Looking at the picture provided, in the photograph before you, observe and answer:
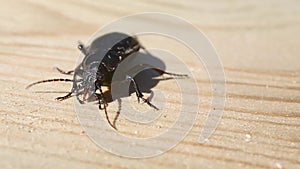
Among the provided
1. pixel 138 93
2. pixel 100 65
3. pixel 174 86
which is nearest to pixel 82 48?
pixel 100 65

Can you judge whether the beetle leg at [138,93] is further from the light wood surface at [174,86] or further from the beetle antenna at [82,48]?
the beetle antenna at [82,48]

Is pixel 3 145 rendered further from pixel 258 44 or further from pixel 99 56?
pixel 258 44

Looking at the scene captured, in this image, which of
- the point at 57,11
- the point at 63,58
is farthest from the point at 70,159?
the point at 57,11

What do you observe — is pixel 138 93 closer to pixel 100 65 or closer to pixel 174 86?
pixel 174 86

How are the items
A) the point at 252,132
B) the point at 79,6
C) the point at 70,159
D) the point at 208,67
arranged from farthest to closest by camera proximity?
the point at 79,6 < the point at 208,67 < the point at 252,132 < the point at 70,159

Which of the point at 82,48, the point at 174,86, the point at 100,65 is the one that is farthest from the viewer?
the point at 100,65

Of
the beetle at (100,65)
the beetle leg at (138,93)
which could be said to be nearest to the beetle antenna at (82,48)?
the beetle at (100,65)
